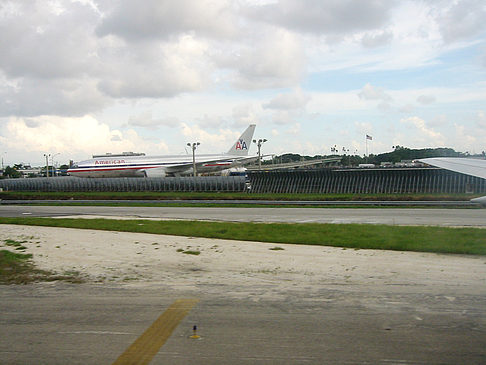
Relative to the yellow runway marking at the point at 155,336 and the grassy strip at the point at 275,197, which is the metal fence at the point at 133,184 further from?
the yellow runway marking at the point at 155,336

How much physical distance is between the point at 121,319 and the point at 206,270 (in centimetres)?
507

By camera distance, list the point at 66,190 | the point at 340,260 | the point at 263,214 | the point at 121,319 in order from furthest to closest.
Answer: the point at 66,190 < the point at 263,214 < the point at 340,260 < the point at 121,319

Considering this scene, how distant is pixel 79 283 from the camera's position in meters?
12.7

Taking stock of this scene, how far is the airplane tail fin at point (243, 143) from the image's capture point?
293ft

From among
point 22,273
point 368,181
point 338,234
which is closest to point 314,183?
point 368,181

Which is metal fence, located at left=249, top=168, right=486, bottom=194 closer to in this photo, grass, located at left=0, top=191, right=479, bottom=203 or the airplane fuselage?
grass, located at left=0, top=191, right=479, bottom=203

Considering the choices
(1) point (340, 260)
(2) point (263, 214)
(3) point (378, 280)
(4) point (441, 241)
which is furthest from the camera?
(2) point (263, 214)

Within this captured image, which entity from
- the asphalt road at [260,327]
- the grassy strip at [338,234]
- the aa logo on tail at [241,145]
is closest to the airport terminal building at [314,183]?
the grassy strip at [338,234]

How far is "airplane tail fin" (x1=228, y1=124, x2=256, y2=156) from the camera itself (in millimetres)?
89375

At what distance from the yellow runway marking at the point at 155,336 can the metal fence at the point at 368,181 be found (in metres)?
37.6

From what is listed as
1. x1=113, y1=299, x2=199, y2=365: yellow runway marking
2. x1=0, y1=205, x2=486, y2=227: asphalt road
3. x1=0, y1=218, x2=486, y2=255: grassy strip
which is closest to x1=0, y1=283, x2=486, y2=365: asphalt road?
x1=113, y1=299, x2=199, y2=365: yellow runway marking

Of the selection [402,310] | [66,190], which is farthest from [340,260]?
[66,190]

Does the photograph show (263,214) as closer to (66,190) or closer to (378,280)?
(378,280)

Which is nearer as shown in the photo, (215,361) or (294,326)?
(215,361)
